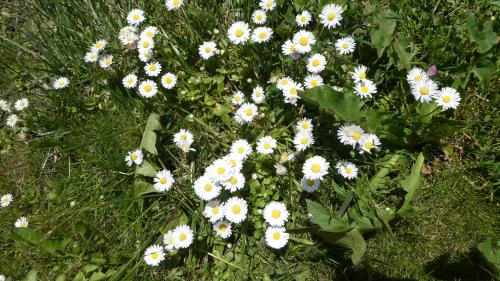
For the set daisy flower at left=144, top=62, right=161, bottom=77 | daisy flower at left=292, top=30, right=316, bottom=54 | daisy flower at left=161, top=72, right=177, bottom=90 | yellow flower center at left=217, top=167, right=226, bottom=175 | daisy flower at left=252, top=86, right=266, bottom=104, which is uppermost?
daisy flower at left=144, top=62, right=161, bottom=77

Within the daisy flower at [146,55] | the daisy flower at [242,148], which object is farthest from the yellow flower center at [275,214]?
the daisy flower at [146,55]

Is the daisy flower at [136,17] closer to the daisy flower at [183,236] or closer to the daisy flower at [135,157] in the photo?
the daisy flower at [135,157]

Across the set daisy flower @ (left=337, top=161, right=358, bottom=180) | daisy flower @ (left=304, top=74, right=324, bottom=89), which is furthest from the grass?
daisy flower @ (left=337, top=161, right=358, bottom=180)

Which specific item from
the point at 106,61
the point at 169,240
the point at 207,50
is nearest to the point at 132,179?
the point at 169,240

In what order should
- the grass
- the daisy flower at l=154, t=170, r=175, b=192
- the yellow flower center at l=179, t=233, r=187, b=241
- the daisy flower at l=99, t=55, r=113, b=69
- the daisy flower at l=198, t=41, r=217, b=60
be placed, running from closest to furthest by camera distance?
the grass < the yellow flower center at l=179, t=233, r=187, b=241 < the daisy flower at l=154, t=170, r=175, b=192 < the daisy flower at l=198, t=41, r=217, b=60 < the daisy flower at l=99, t=55, r=113, b=69

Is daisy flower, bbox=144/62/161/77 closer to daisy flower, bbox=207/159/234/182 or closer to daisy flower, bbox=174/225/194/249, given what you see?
daisy flower, bbox=207/159/234/182

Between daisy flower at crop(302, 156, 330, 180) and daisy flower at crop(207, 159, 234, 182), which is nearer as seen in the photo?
daisy flower at crop(302, 156, 330, 180)

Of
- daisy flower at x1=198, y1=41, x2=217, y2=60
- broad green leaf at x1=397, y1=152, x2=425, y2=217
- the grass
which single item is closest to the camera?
broad green leaf at x1=397, y1=152, x2=425, y2=217

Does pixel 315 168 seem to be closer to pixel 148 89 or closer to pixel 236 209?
pixel 236 209
